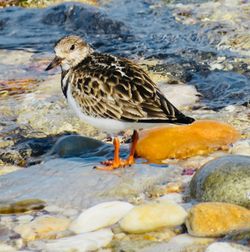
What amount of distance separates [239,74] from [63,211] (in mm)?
4534

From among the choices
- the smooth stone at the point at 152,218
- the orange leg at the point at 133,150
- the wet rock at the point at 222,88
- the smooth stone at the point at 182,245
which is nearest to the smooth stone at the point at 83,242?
the smooth stone at the point at 152,218

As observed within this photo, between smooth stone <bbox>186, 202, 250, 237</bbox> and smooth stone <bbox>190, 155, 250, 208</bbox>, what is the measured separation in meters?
0.30

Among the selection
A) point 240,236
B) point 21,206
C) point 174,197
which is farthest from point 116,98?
point 240,236

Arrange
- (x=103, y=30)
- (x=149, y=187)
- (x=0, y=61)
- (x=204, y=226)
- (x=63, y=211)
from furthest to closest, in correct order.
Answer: (x=103, y=30) < (x=0, y=61) < (x=149, y=187) < (x=63, y=211) < (x=204, y=226)

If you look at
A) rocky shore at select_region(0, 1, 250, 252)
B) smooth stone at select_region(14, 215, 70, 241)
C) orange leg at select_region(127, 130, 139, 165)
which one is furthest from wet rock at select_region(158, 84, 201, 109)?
smooth stone at select_region(14, 215, 70, 241)

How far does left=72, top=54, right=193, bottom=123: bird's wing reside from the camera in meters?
5.87

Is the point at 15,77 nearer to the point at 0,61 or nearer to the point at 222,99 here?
the point at 0,61

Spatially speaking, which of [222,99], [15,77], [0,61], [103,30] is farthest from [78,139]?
[103,30]

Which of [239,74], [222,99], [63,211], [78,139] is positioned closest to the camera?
[63,211]

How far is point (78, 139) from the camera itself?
6.94 m

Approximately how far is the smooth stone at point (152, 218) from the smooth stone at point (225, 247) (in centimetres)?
47

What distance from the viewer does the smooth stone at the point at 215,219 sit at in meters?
4.65

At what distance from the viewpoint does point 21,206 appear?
214 inches

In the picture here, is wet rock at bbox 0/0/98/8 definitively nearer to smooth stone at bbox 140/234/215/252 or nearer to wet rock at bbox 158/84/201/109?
wet rock at bbox 158/84/201/109
